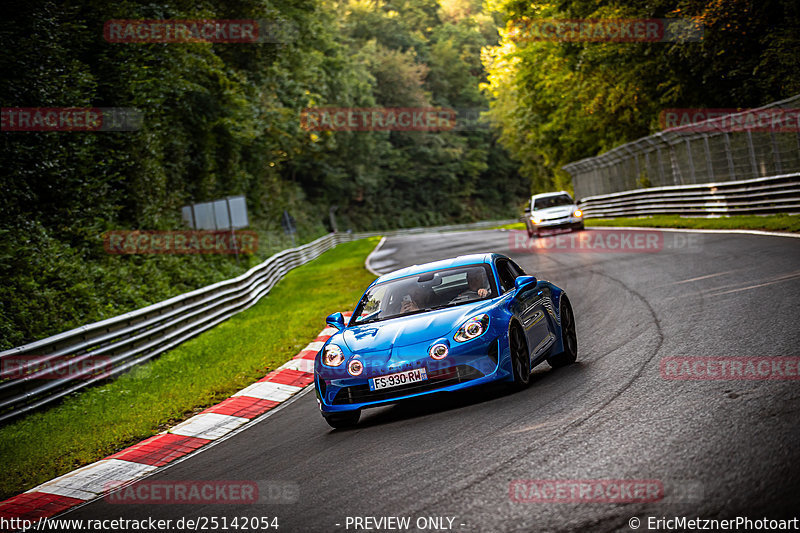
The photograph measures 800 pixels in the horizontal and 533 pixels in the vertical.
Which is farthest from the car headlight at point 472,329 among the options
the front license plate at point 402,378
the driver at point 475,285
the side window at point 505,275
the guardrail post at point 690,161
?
the guardrail post at point 690,161

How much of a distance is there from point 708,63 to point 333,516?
96.2 ft

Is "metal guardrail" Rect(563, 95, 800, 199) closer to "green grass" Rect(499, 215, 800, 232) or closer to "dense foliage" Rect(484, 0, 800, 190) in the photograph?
"green grass" Rect(499, 215, 800, 232)

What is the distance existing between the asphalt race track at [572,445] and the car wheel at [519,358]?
161 millimetres

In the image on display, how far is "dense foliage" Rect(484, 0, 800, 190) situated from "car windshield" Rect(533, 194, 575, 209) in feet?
20.2

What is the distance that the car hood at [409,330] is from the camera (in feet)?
24.8

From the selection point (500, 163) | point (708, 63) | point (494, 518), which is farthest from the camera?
point (500, 163)

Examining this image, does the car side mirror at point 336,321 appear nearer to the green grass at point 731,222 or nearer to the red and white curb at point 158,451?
the red and white curb at point 158,451

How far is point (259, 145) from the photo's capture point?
40.7 metres

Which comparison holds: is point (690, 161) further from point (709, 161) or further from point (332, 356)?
point (332, 356)

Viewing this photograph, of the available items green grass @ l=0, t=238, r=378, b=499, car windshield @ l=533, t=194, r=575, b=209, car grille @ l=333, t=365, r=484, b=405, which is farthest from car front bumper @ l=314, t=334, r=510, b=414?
car windshield @ l=533, t=194, r=575, b=209

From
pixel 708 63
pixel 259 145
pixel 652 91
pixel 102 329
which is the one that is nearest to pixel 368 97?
pixel 259 145

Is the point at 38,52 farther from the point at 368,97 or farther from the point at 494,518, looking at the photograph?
the point at 368,97

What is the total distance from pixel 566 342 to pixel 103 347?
7.24 m

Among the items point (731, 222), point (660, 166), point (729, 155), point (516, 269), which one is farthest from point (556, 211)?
point (516, 269)
